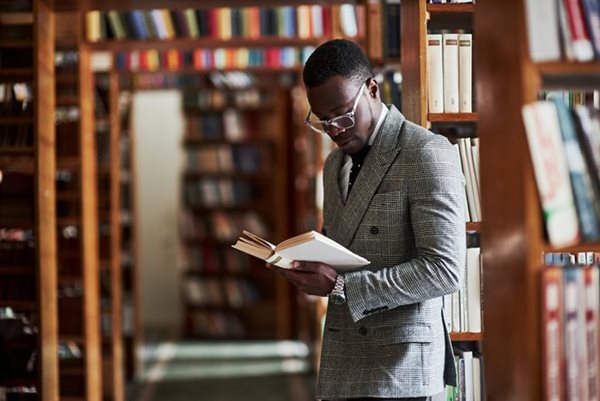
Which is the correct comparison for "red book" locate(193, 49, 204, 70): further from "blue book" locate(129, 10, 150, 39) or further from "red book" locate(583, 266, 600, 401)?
"red book" locate(583, 266, 600, 401)

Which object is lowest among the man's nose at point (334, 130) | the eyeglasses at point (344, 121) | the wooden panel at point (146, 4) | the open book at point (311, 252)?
the open book at point (311, 252)

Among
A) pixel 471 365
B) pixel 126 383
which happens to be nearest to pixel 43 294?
pixel 471 365

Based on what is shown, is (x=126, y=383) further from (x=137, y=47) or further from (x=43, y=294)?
(x=43, y=294)

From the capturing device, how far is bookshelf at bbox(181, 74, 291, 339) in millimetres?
10500

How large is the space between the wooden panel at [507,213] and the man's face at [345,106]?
31cm

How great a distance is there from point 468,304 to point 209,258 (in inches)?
292

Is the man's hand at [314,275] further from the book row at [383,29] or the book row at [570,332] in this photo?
the book row at [383,29]

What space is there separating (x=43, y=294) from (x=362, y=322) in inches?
74.2

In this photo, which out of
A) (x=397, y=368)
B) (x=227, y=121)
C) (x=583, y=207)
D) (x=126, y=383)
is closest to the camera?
(x=583, y=207)

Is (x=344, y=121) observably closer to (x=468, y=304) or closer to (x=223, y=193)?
(x=468, y=304)

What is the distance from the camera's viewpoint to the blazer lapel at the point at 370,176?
101 inches

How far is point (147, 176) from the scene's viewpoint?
11.1 m

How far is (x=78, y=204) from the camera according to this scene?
586 centimetres

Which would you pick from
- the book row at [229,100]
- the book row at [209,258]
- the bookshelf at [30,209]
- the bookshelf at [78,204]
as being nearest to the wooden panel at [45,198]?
the bookshelf at [30,209]
